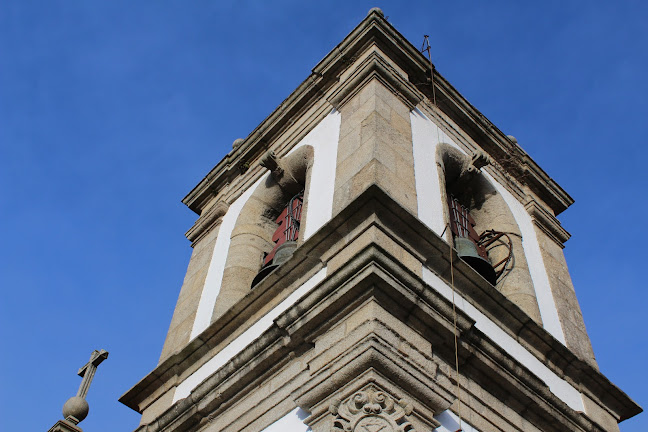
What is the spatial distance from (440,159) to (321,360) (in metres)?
3.93

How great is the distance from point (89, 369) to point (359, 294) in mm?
4497

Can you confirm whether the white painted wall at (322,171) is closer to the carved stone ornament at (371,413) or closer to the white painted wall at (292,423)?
the white painted wall at (292,423)

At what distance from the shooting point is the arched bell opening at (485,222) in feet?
31.2

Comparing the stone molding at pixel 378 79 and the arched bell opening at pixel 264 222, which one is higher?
the stone molding at pixel 378 79

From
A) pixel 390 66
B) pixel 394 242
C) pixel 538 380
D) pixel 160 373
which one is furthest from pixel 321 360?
pixel 390 66

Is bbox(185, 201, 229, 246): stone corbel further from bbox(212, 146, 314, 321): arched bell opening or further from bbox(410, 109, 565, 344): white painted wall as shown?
bbox(410, 109, 565, 344): white painted wall

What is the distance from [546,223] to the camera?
37.1 feet

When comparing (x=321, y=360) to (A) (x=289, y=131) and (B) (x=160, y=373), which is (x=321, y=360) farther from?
(A) (x=289, y=131)

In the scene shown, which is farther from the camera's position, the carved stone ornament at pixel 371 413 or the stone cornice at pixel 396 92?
the stone cornice at pixel 396 92

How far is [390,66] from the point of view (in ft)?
33.3

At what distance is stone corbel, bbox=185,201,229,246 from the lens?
1153 cm

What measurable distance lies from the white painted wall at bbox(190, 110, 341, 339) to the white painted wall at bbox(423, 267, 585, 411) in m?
1.41

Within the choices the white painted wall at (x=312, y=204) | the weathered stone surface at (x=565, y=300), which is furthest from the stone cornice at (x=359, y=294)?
the weathered stone surface at (x=565, y=300)

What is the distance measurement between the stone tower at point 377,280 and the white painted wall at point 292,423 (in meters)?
0.02
